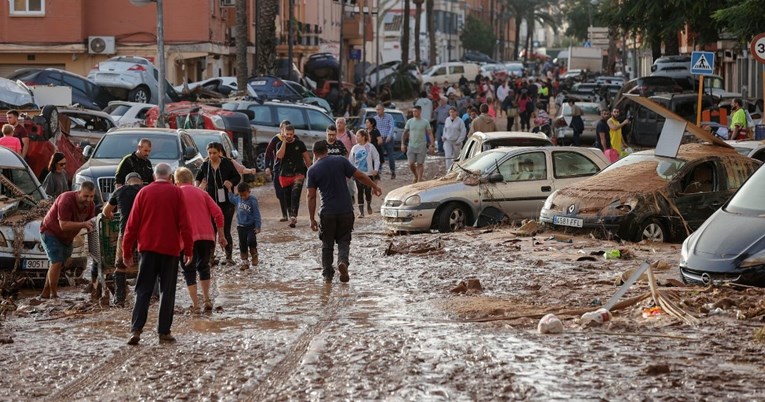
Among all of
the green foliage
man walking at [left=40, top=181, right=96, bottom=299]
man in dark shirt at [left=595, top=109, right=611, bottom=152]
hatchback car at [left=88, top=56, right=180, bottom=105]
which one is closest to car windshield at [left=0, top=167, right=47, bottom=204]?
man walking at [left=40, top=181, right=96, bottom=299]

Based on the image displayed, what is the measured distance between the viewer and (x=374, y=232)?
21.3 meters

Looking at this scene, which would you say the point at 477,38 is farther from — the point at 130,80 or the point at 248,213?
the point at 248,213

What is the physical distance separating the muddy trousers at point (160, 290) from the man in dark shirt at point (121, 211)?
4.86ft

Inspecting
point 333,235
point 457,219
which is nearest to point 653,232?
point 457,219

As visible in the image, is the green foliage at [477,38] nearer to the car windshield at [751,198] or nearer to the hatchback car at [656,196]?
the hatchback car at [656,196]

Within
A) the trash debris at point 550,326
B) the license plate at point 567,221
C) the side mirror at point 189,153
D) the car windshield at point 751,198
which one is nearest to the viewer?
the trash debris at point 550,326

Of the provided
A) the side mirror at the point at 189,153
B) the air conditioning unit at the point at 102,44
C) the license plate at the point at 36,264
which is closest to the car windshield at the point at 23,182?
the license plate at the point at 36,264

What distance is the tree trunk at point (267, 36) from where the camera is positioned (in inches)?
1806

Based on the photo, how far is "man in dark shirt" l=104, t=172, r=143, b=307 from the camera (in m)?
13.2

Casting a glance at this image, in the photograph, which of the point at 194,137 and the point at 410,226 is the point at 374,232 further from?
the point at 194,137

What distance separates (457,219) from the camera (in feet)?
67.7

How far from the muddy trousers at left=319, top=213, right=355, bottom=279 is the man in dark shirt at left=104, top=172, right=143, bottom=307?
2421 millimetres

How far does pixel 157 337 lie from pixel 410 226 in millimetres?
9196

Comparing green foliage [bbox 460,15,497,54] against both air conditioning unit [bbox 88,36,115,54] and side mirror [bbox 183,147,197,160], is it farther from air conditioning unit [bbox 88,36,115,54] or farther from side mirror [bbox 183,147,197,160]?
side mirror [bbox 183,147,197,160]
